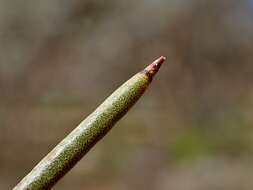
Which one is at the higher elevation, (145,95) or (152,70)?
(145,95)

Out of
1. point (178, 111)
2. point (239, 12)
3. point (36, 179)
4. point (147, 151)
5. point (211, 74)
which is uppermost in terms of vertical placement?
point (239, 12)

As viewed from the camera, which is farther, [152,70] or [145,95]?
[145,95]

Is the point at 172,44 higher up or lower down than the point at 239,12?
lower down

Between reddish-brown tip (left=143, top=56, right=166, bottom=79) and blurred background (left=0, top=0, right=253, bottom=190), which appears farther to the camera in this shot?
blurred background (left=0, top=0, right=253, bottom=190)

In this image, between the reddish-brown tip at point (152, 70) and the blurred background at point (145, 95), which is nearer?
the reddish-brown tip at point (152, 70)

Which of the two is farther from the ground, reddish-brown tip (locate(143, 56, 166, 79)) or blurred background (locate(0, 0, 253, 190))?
blurred background (locate(0, 0, 253, 190))

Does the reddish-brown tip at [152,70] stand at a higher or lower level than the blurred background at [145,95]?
lower

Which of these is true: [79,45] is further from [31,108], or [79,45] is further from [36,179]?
[36,179]

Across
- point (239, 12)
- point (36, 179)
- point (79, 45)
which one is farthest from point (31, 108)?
point (36, 179)
